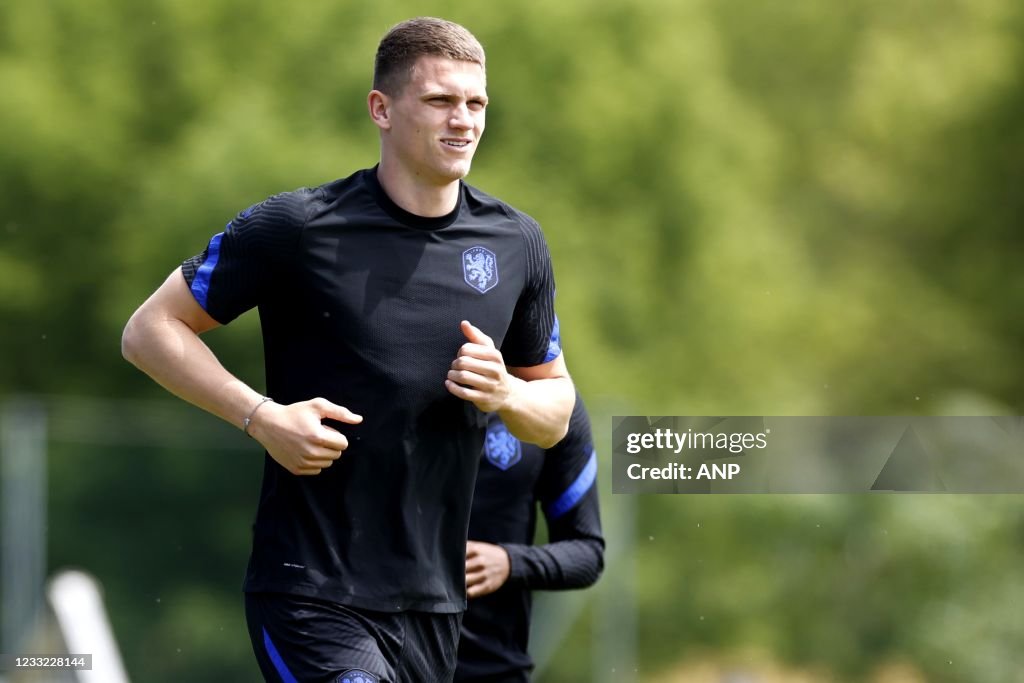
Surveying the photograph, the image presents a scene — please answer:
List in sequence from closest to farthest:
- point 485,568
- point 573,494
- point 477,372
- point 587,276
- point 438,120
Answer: point 477,372 < point 438,120 < point 485,568 < point 573,494 < point 587,276

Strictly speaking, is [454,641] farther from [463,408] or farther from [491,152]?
[491,152]

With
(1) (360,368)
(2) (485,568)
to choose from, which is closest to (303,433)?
(1) (360,368)

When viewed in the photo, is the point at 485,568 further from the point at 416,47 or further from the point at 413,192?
the point at 416,47

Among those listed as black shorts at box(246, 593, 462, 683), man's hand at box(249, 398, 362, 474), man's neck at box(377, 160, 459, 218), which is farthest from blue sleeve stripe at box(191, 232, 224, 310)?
black shorts at box(246, 593, 462, 683)

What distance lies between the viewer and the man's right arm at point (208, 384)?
11.4ft

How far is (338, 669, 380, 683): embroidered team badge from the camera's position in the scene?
352 cm

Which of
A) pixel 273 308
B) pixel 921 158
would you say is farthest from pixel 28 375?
pixel 921 158

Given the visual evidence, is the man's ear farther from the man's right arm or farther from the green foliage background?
the green foliage background

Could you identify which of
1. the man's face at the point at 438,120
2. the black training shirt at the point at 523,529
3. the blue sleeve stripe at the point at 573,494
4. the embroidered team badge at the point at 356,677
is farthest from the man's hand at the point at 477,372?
the blue sleeve stripe at the point at 573,494

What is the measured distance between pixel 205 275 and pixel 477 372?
2.26 feet

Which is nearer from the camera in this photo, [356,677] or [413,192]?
[356,677]

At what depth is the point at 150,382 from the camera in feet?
54.6

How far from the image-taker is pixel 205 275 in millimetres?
3652

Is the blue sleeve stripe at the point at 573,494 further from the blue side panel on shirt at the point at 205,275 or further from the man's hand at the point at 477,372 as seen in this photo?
the blue side panel on shirt at the point at 205,275
